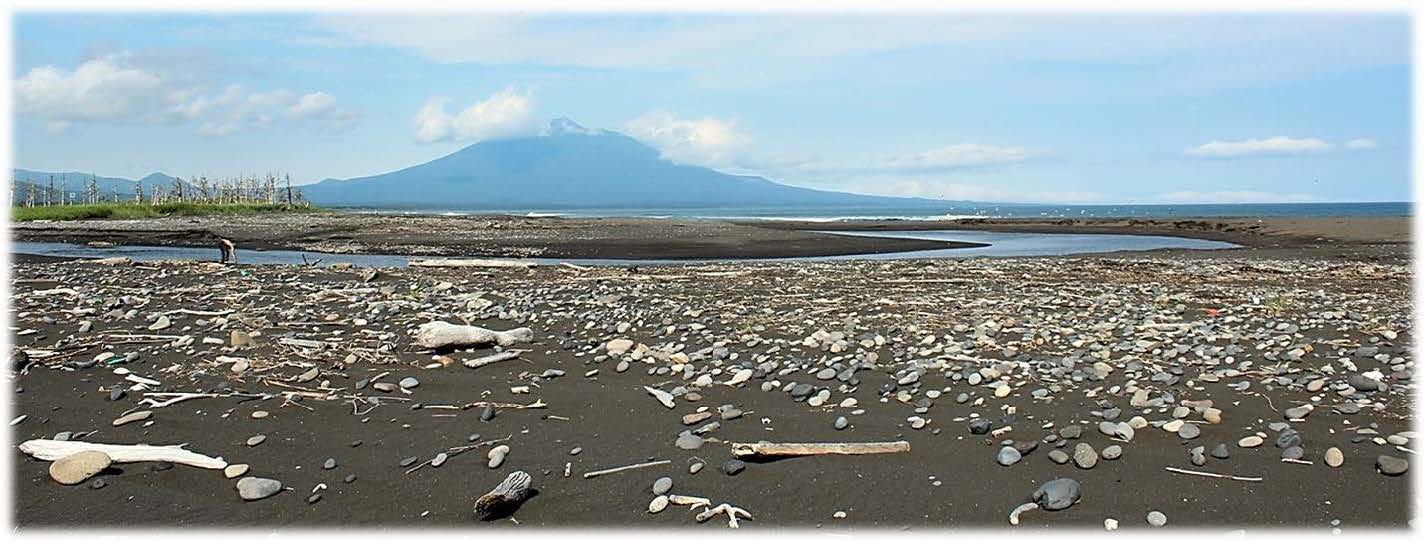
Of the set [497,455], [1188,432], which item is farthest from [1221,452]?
[497,455]

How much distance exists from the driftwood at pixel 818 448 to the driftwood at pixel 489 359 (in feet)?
11.9

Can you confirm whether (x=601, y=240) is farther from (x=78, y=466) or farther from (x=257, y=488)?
(x=257, y=488)

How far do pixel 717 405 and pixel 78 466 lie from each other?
15.2ft

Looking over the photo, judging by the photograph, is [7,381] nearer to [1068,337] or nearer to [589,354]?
[589,354]

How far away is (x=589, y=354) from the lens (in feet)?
31.1

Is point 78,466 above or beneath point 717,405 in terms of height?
beneath

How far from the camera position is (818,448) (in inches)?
247

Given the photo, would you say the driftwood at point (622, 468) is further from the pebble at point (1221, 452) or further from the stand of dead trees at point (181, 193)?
the stand of dead trees at point (181, 193)

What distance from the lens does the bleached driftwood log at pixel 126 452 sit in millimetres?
6305

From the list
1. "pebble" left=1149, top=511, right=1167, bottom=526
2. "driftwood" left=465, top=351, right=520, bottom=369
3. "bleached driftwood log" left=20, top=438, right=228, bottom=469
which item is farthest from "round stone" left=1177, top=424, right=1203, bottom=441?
"bleached driftwood log" left=20, top=438, right=228, bottom=469

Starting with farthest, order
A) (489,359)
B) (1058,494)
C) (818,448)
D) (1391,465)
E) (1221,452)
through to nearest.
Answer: (489,359), (818,448), (1221,452), (1391,465), (1058,494)

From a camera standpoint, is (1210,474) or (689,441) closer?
(1210,474)

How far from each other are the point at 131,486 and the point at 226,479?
57 cm

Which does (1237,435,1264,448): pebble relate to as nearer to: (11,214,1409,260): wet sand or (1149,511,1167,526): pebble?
(1149,511,1167,526): pebble
